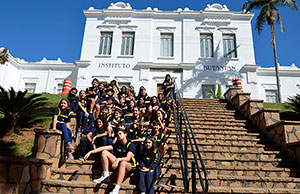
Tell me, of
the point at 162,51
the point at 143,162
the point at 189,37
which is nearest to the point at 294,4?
the point at 189,37

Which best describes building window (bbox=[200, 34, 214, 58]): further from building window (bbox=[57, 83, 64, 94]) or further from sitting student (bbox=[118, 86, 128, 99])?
building window (bbox=[57, 83, 64, 94])

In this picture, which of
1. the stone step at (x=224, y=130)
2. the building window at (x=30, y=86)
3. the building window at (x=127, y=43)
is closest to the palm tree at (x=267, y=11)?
the building window at (x=127, y=43)

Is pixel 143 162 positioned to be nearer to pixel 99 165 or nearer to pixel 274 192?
pixel 99 165

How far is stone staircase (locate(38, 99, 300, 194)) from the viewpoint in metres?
3.96

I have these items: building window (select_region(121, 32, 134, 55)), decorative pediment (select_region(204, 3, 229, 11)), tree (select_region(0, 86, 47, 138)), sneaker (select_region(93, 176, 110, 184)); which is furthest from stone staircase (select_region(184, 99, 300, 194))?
decorative pediment (select_region(204, 3, 229, 11))

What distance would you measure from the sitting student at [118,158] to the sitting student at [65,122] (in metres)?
0.59

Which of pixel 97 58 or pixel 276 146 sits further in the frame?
pixel 97 58

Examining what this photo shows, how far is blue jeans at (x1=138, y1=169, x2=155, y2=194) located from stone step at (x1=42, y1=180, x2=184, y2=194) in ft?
0.60

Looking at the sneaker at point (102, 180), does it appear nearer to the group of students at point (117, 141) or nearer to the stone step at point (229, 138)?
the group of students at point (117, 141)

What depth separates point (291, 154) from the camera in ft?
17.4

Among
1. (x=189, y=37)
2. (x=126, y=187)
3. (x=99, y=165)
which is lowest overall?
(x=126, y=187)

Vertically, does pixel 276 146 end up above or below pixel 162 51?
below

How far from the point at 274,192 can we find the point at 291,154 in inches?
71.8

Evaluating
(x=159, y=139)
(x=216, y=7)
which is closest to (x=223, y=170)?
(x=159, y=139)
